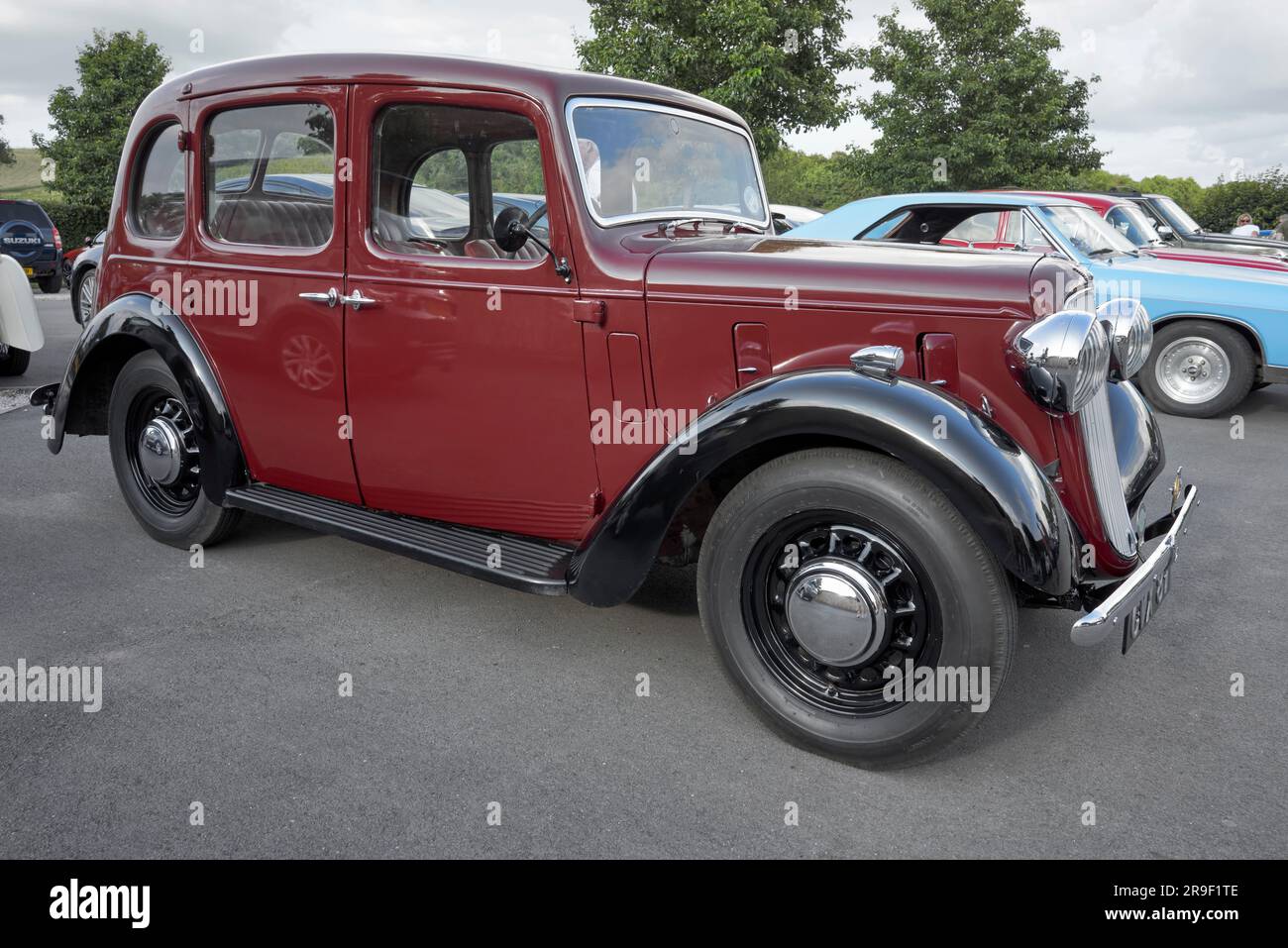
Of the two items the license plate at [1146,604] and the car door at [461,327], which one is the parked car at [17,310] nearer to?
the car door at [461,327]

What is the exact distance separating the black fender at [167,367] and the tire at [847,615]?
2.19 m

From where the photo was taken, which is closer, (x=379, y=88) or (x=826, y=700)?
(x=826, y=700)

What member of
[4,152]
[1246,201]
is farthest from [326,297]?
[4,152]

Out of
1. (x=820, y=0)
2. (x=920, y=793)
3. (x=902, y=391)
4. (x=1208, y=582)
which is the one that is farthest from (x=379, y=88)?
(x=820, y=0)

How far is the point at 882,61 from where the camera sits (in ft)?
77.8

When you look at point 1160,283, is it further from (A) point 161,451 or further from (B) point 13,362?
(B) point 13,362

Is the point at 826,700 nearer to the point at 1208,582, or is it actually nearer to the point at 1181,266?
the point at 1208,582

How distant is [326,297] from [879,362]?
1.97 meters

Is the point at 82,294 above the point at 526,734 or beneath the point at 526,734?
above

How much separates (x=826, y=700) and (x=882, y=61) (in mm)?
24206

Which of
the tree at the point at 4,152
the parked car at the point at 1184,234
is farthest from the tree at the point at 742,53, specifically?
the tree at the point at 4,152

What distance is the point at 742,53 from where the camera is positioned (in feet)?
59.7

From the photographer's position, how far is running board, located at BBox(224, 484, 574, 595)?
9.95 ft

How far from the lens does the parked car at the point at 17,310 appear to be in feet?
22.1
